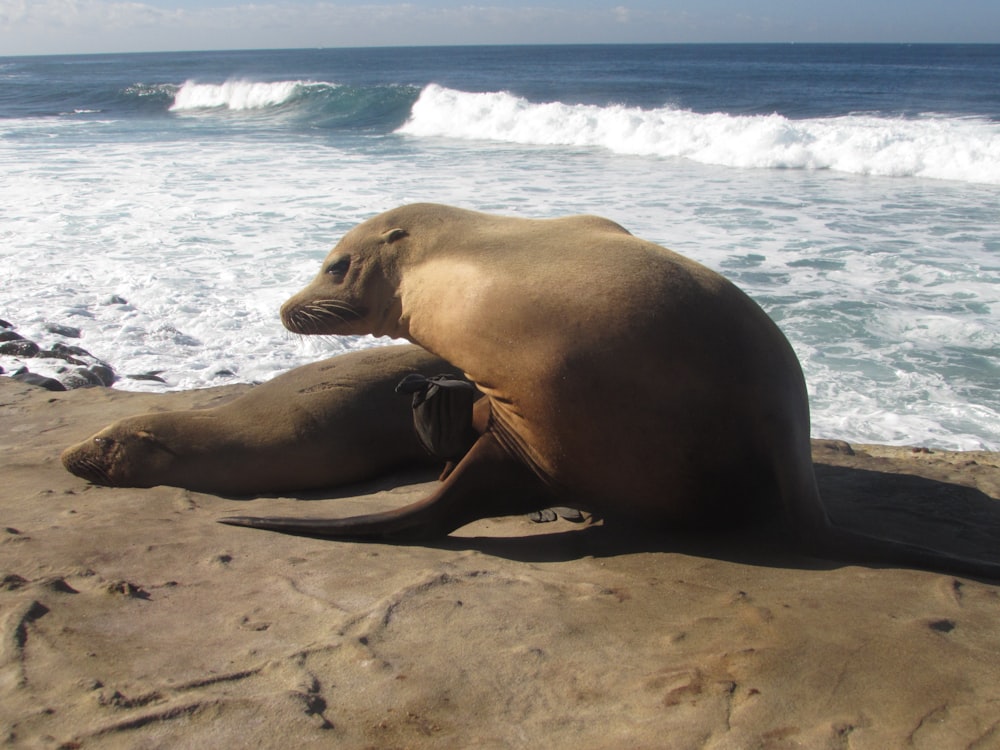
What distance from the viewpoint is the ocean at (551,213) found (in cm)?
732

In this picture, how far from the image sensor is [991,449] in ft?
18.5

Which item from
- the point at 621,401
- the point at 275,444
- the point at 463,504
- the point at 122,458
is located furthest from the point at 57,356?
the point at 621,401

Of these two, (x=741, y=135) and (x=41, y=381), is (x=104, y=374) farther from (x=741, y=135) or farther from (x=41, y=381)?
(x=741, y=135)

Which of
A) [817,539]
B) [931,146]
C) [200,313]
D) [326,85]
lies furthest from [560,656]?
[326,85]

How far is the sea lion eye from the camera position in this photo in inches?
175

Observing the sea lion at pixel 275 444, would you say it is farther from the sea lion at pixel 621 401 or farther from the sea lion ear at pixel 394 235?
the sea lion at pixel 621 401

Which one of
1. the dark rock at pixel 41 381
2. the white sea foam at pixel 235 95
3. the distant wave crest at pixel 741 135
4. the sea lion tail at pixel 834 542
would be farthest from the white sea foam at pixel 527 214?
the white sea foam at pixel 235 95

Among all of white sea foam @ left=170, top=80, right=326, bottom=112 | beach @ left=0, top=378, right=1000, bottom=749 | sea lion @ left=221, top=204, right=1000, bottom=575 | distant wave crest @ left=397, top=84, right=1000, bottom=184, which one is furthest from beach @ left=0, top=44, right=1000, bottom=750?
white sea foam @ left=170, top=80, right=326, bottom=112

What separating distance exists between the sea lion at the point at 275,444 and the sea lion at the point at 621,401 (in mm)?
944

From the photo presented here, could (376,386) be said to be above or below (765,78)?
below

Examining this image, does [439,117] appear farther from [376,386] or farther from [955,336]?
[376,386]

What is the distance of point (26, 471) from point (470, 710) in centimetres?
342

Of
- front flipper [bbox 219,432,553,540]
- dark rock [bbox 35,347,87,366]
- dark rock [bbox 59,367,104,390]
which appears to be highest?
front flipper [bbox 219,432,553,540]

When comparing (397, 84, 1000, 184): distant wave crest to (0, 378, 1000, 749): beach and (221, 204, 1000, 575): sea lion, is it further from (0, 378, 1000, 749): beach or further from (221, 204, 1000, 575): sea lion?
(0, 378, 1000, 749): beach
